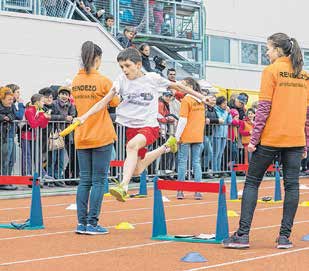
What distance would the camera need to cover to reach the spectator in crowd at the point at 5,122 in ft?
53.1

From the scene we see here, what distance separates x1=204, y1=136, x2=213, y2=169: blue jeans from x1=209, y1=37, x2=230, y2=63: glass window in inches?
554

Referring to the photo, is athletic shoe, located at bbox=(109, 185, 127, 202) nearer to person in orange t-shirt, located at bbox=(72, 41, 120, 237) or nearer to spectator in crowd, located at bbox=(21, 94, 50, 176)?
person in orange t-shirt, located at bbox=(72, 41, 120, 237)

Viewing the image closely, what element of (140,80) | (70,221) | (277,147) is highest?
Answer: (140,80)

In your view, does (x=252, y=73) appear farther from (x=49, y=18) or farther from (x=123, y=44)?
(x=49, y=18)

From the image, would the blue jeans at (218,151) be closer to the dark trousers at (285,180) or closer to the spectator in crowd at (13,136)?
the spectator in crowd at (13,136)

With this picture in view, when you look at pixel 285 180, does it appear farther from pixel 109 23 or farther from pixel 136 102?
pixel 109 23

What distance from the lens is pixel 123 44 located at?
74.3 feet

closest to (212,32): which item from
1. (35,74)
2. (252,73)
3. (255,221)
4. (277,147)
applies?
(252,73)

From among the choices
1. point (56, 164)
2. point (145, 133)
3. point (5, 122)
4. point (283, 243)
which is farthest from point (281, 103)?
point (56, 164)

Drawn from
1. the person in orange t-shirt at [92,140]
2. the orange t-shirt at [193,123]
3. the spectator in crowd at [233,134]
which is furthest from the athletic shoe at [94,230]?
the spectator in crowd at [233,134]

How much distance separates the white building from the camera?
1310 inches

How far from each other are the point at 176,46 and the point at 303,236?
17417 millimetres

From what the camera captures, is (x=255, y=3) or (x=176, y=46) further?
(x=255, y=3)

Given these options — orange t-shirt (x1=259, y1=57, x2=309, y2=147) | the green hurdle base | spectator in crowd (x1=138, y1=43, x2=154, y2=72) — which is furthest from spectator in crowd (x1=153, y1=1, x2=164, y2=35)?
orange t-shirt (x1=259, y1=57, x2=309, y2=147)
